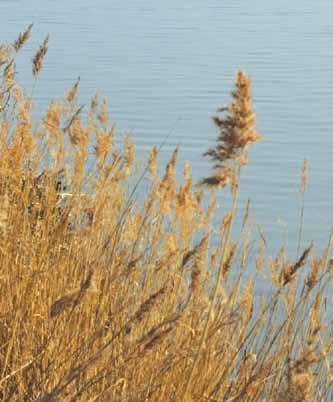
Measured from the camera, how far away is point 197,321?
3.86 metres

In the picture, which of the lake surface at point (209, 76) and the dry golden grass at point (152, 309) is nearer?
the dry golden grass at point (152, 309)

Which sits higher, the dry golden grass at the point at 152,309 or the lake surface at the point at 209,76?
the lake surface at the point at 209,76

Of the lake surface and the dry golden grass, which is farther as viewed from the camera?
the lake surface

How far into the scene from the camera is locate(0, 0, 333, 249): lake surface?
12.0 meters

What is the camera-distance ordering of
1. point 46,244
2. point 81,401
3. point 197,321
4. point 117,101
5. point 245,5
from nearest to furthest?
point 81,401, point 197,321, point 46,244, point 117,101, point 245,5

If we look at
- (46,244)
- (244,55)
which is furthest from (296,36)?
(46,244)

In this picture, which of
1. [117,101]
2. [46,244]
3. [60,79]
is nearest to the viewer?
[46,244]

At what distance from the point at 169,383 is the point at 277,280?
0.44 metres

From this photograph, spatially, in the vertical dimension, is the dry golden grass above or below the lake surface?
below

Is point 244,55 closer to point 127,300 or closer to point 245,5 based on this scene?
point 245,5

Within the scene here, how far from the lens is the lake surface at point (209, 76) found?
39.3ft

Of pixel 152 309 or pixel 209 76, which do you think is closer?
pixel 152 309

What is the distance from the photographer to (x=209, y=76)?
18.9 meters

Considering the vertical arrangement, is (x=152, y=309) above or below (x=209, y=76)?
below
